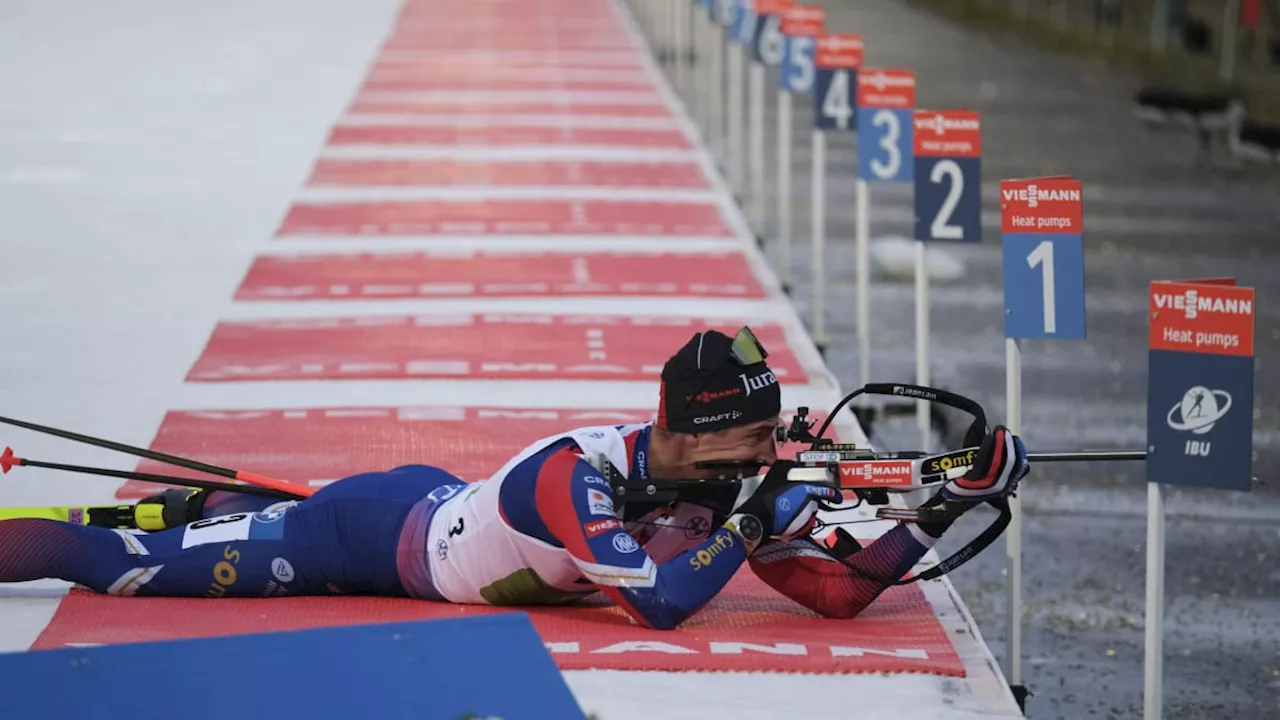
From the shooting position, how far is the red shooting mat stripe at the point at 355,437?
6578 millimetres

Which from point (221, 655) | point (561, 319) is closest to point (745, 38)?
point (561, 319)

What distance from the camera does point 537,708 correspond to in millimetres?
3564

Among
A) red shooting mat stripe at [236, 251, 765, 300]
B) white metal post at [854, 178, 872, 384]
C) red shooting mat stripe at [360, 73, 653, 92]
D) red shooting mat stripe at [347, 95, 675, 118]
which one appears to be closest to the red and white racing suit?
white metal post at [854, 178, 872, 384]

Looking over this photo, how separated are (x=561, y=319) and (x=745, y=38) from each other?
3.72 meters

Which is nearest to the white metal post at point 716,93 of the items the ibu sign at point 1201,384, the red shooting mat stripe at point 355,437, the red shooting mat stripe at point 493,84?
the red shooting mat stripe at point 493,84

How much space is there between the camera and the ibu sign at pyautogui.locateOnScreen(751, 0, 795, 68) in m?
11.3

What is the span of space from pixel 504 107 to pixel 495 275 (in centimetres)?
670

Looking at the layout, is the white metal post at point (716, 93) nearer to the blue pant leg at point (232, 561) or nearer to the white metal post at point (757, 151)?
the white metal post at point (757, 151)

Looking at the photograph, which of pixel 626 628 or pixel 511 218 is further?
pixel 511 218

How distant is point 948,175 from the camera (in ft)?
22.1

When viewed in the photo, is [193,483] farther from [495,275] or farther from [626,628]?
[495,275]

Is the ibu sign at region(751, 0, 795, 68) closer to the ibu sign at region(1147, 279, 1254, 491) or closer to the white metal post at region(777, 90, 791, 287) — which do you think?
the white metal post at region(777, 90, 791, 287)

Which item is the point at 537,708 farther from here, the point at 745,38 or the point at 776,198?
the point at 776,198

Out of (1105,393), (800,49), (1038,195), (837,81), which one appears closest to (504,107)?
(800,49)
